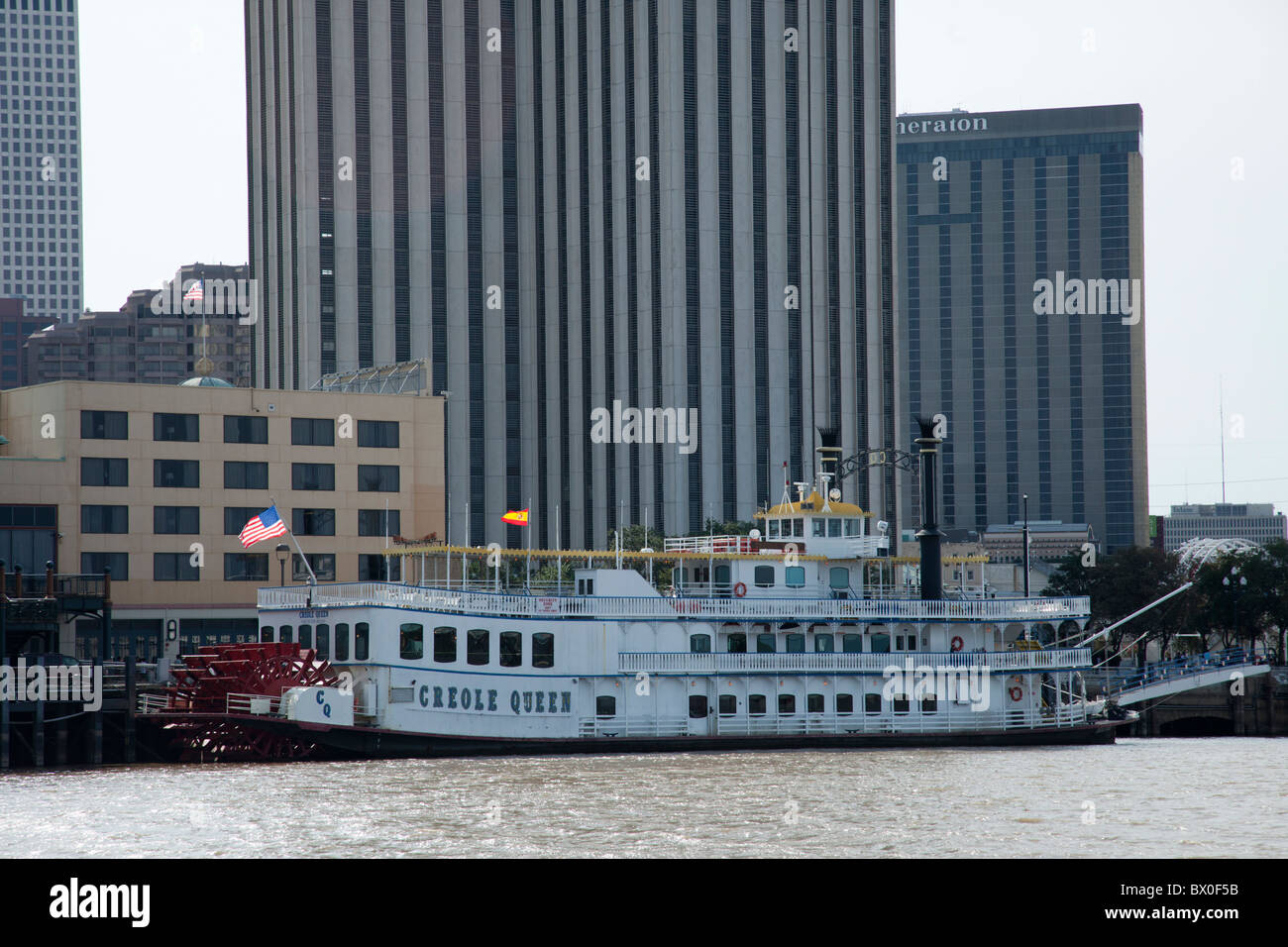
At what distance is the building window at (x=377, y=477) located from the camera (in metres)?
80.2

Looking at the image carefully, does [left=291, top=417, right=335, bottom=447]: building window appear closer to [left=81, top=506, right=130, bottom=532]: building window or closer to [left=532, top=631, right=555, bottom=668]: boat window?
[left=81, top=506, right=130, bottom=532]: building window

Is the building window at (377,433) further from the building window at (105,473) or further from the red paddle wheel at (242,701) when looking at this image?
the red paddle wheel at (242,701)

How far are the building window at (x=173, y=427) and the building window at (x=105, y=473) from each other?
1.93m

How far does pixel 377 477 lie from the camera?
80.6m

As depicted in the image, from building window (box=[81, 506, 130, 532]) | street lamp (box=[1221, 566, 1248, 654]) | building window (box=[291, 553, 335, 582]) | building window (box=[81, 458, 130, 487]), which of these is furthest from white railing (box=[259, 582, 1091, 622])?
street lamp (box=[1221, 566, 1248, 654])

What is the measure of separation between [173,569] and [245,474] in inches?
208

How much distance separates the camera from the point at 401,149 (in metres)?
128

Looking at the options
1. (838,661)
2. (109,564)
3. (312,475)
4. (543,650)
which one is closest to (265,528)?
(543,650)

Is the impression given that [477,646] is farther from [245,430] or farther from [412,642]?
[245,430]

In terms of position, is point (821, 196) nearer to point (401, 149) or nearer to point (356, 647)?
point (401, 149)

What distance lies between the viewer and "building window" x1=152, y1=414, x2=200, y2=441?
74438 mm

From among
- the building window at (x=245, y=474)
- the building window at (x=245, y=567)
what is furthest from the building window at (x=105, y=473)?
the building window at (x=245, y=567)

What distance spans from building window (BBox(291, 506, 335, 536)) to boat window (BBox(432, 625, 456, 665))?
27249 millimetres
